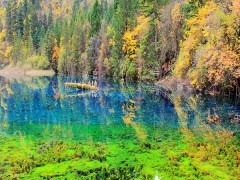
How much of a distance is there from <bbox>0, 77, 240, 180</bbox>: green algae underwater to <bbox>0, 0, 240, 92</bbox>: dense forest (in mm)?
4795

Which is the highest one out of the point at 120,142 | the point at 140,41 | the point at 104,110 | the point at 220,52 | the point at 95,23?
the point at 95,23

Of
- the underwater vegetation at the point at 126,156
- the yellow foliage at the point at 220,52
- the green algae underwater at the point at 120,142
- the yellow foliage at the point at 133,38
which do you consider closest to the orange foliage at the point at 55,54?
the yellow foliage at the point at 133,38

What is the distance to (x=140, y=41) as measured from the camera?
192 ft

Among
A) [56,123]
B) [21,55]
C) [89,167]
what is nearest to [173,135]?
[89,167]

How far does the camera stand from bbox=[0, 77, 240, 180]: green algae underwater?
1473 cm

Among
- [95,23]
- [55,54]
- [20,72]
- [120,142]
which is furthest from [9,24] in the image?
[120,142]

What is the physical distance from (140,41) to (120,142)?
40636 millimetres

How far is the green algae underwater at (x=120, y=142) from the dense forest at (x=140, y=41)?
15.7 ft

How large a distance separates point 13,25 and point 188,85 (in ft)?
312

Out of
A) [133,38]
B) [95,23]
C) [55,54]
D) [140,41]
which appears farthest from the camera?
[55,54]

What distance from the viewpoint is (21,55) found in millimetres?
106688

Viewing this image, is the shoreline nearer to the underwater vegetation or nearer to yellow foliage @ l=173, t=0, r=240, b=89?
yellow foliage @ l=173, t=0, r=240, b=89

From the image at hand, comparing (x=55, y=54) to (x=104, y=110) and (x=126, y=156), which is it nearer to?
(x=104, y=110)

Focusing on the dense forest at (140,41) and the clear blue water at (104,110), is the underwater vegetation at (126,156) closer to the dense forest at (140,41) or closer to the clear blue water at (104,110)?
the clear blue water at (104,110)
